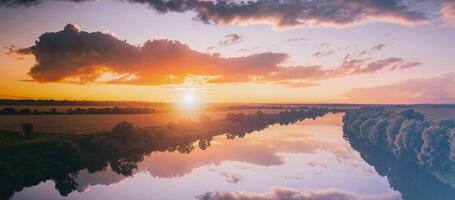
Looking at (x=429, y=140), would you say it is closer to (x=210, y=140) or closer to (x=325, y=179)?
(x=325, y=179)

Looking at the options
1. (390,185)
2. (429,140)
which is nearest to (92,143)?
(390,185)

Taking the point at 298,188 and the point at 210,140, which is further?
the point at 210,140

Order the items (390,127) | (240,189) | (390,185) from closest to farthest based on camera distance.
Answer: (240,189)
(390,185)
(390,127)

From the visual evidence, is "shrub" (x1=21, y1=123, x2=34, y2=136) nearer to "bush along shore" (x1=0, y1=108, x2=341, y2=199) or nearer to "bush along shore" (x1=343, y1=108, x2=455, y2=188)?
"bush along shore" (x1=0, y1=108, x2=341, y2=199)

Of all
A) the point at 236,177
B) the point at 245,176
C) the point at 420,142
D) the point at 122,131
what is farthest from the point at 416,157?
the point at 122,131

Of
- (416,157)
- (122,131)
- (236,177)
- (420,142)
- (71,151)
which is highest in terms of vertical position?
(122,131)

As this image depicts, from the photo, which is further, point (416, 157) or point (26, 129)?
point (416, 157)

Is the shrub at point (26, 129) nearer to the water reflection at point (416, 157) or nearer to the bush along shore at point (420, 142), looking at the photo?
the water reflection at point (416, 157)

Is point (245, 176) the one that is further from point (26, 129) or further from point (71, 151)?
point (26, 129)
